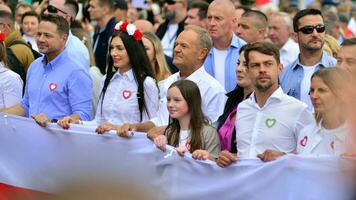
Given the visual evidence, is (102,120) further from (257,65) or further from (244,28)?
(244,28)

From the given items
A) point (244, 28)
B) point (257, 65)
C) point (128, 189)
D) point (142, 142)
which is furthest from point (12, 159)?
point (128, 189)

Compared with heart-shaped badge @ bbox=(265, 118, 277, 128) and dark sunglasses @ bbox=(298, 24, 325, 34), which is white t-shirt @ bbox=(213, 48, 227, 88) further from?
heart-shaped badge @ bbox=(265, 118, 277, 128)

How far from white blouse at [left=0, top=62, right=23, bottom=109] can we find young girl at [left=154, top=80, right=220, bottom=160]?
2071 millimetres

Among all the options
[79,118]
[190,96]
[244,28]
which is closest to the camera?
[190,96]

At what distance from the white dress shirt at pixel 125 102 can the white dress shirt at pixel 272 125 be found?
64.4 inches

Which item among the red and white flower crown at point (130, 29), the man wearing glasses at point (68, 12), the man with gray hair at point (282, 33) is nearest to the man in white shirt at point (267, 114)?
the red and white flower crown at point (130, 29)

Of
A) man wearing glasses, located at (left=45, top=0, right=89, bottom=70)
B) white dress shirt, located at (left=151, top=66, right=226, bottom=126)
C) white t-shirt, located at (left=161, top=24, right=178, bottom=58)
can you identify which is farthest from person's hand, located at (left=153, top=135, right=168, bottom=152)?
white t-shirt, located at (left=161, top=24, right=178, bottom=58)

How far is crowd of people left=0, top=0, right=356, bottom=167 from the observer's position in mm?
6512

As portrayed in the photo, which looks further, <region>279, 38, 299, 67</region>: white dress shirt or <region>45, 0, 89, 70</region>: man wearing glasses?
<region>279, 38, 299, 67</region>: white dress shirt

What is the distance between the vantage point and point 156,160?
6.65 metres

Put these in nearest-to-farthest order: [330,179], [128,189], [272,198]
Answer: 1. [128,189]
2. [330,179]
3. [272,198]

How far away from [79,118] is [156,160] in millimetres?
1637

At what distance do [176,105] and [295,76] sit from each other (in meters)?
1.99

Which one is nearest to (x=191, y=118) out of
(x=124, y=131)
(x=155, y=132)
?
(x=155, y=132)
